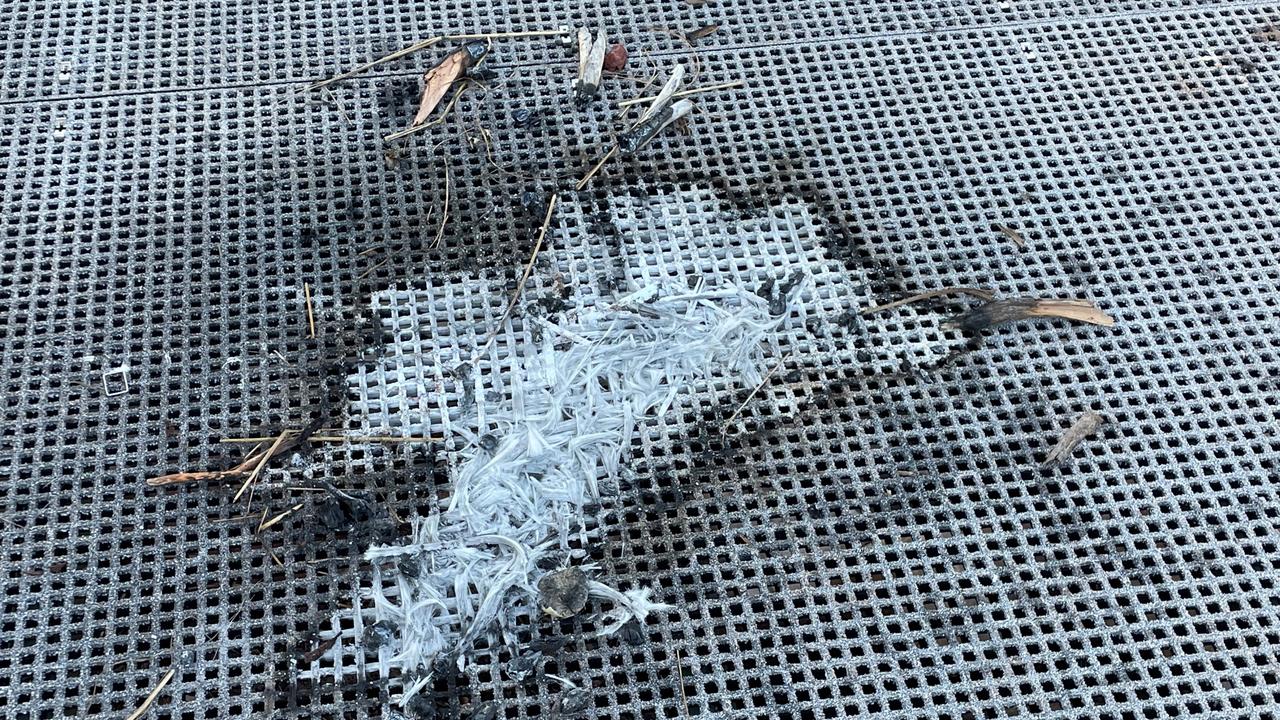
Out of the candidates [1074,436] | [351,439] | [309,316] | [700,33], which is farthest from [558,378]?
[700,33]

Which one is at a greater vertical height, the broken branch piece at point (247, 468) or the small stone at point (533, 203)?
the small stone at point (533, 203)

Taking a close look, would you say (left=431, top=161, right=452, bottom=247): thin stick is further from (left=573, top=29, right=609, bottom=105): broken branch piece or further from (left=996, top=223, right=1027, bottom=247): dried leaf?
(left=996, top=223, right=1027, bottom=247): dried leaf

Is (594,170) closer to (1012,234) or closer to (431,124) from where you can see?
(431,124)

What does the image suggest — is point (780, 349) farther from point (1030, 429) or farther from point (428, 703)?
point (428, 703)

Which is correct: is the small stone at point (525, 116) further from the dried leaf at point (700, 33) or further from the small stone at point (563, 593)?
the small stone at point (563, 593)

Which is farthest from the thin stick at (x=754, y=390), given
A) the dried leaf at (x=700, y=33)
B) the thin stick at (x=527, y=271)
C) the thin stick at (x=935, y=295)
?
the dried leaf at (x=700, y=33)

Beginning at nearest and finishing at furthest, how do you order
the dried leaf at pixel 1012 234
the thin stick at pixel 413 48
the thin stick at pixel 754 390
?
the thin stick at pixel 754 390
the dried leaf at pixel 1012 234
the thin stick at pixel 413 48

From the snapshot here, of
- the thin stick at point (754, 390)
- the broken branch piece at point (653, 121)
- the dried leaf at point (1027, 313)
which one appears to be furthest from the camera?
the broken branch piece at point (653, 121)

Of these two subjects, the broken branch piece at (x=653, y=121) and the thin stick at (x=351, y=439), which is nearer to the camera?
the thin stick at (x=351, y=439)
